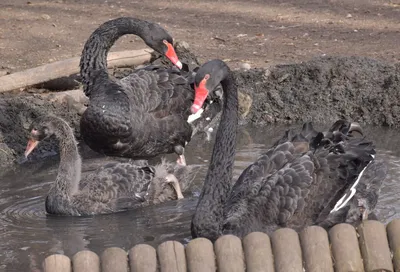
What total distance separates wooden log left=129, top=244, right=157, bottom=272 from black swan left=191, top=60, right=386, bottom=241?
3.68ft

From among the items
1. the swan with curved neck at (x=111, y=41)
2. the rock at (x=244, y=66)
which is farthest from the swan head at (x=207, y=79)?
the rock at (x=244, y=66)

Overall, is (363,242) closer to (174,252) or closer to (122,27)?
(174,252)

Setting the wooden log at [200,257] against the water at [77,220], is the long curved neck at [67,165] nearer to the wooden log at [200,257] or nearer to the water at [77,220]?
the water at [77,220]

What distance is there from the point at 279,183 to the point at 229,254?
136cm

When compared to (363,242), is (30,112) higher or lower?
lower

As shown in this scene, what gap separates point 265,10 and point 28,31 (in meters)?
3.04

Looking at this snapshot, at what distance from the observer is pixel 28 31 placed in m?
11.4

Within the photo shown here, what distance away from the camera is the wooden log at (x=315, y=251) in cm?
457

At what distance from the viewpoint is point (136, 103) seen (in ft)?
25.2

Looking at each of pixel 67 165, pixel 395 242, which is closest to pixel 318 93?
pixel 67 165

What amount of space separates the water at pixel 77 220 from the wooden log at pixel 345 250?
5.63 feet

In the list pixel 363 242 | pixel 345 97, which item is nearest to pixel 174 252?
pixel 363 242

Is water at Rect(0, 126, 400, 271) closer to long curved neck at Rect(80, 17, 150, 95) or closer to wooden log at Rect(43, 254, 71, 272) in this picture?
long curved neck at Rect(80, 17, 150, 95)

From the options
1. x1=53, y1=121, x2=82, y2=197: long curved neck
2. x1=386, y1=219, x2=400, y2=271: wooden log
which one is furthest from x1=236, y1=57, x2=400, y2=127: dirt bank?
x1=386, y1=219, x2=400, y2=271: wooden log
